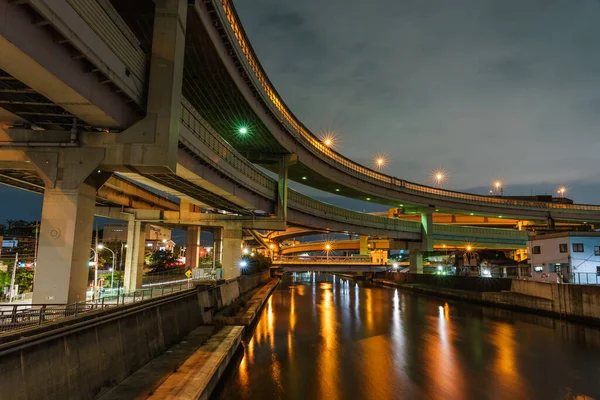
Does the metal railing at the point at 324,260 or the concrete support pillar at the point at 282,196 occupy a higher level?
the concrete support pillar at the point at 282,196

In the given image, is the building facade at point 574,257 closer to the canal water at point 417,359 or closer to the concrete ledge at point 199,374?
the canal water at point 417,359

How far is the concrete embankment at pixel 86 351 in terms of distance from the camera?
786 cm

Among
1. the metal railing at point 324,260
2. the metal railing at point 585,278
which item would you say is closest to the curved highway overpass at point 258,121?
the metal railing at point 324,260

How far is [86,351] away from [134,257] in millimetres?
31856

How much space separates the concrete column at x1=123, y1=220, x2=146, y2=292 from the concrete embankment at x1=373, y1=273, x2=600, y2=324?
38563mm

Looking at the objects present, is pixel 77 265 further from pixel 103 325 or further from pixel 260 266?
pixel 260 266

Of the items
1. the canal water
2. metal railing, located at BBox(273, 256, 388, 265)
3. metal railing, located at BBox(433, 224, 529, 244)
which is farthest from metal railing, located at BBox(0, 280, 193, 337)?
metal railing, located at BBox(273, 256, 388, 265)

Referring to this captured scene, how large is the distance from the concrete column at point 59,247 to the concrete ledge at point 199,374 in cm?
573

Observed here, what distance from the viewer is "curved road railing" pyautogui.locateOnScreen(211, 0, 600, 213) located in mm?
26562

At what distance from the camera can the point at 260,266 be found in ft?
251

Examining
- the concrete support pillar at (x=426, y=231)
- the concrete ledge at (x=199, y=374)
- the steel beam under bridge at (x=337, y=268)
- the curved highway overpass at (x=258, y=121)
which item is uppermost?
the curved highway overpass at (x=258, y=121)

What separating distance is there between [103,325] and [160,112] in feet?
30.4

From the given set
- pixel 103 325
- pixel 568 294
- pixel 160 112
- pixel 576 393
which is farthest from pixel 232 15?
pixel 568 294

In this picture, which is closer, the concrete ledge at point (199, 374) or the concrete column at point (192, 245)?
the concrete ledge at point (199, 374)
